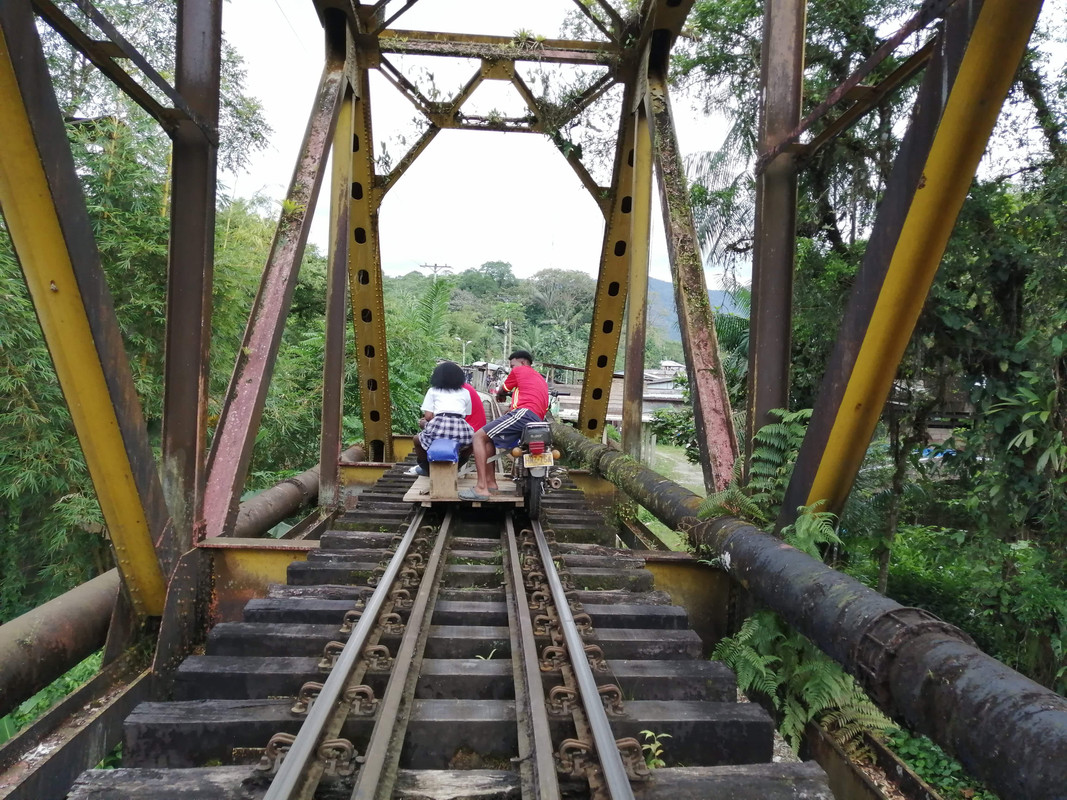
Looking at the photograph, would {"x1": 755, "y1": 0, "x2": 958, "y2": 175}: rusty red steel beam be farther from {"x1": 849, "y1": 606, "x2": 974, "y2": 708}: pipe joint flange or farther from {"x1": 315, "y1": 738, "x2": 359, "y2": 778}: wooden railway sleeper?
{"x1": 315, "y1": 738, "x2": 359, "y2": 778}: wooden railway sleeper

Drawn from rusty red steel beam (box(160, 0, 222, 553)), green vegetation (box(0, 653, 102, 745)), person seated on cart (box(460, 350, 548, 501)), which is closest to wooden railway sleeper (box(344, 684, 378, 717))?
rusty red steel beam (box(160, 0, 222, 553))

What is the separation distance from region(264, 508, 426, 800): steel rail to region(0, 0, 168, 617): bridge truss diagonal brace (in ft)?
4.24

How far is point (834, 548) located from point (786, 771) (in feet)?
5.92

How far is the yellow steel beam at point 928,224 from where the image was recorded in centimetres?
244

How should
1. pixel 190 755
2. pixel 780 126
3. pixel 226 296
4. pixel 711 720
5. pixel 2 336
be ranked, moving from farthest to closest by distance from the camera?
pixel 226 296, pixel 2 336, pixel 780 126, pixel 711 720, pixel 190 755

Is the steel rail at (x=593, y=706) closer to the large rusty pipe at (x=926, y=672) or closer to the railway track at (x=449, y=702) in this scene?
the railway track at (x=449, y=702)

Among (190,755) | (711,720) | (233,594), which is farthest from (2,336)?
(711,720)

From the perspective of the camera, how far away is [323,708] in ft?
7.48

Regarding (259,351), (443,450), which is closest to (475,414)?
(443,450)

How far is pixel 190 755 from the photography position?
2354 millimetres

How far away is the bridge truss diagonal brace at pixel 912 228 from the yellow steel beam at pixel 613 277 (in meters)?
5.10

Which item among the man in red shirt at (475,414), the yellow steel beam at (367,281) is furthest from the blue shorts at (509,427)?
the yellow steel beam at (367,281)

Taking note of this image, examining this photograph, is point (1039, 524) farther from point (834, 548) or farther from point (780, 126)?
point (780, 126)

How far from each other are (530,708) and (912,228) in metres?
2.45
